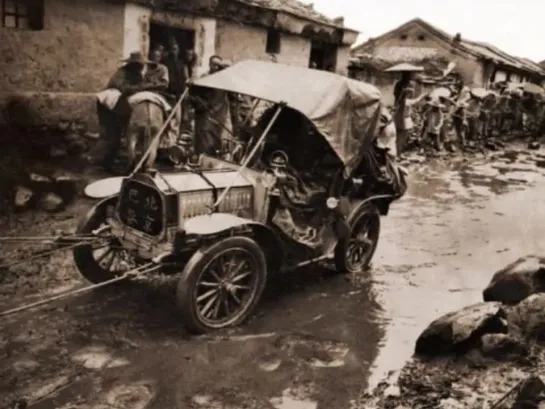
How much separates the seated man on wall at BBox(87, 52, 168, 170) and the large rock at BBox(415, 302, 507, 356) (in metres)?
7.06

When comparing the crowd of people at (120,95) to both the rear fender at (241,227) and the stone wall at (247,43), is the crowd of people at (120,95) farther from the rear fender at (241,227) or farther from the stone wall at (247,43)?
the rear fender at (241,227)

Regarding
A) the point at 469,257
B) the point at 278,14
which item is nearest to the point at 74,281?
the point at 469,257

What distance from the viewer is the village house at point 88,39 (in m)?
10.5

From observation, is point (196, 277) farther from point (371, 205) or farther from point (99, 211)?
point (371, 205)

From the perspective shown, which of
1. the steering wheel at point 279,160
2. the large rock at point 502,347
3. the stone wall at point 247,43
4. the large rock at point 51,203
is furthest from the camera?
the stone wall at point 247,43

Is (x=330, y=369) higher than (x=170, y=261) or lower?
lower

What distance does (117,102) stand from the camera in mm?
10812

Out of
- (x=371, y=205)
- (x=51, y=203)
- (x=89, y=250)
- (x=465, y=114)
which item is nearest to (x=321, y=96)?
(x=371, y=205)

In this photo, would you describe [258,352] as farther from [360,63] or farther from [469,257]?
[360,63]

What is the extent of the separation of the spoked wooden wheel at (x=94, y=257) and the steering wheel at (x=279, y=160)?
189cm

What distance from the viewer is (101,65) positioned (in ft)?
38.5

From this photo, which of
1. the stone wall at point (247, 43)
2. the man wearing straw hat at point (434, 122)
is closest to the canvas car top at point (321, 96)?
the stone wall at point (247, 43)

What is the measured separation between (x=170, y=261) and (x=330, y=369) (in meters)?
1.89

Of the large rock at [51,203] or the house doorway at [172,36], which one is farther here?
the house doorway at [172,36]
